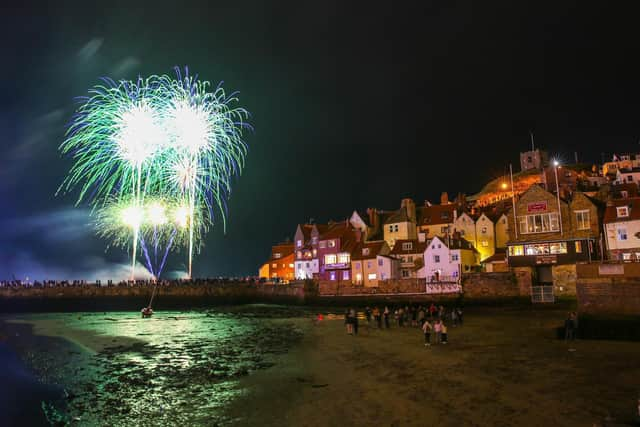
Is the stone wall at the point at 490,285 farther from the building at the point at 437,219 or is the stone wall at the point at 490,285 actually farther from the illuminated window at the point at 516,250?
the building at the point at 437,219

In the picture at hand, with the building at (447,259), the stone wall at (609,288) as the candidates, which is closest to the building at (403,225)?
the building at (447,259)

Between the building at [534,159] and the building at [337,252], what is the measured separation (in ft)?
259

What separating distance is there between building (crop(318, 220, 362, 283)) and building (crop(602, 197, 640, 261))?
39861mm

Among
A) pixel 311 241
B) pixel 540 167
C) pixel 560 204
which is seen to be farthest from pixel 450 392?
pixel 540 167

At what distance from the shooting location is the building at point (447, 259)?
209 feet

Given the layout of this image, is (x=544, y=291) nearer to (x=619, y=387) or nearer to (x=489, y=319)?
(x=489, y=319)

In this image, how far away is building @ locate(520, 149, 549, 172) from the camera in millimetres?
136500

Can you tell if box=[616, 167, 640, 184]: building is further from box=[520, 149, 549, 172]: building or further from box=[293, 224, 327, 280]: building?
box=[293, 224, 327, 280]: building

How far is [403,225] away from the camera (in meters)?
79.7

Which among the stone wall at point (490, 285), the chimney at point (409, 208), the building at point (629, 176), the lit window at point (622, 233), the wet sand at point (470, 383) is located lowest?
the wet sand at point (470, 383)

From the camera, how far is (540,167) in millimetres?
133625

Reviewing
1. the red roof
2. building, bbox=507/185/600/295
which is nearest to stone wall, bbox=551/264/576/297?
building, bbox=507/185/600/295

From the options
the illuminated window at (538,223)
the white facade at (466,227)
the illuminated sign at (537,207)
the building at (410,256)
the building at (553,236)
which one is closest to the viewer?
the building at (553,236)

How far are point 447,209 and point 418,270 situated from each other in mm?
18114
